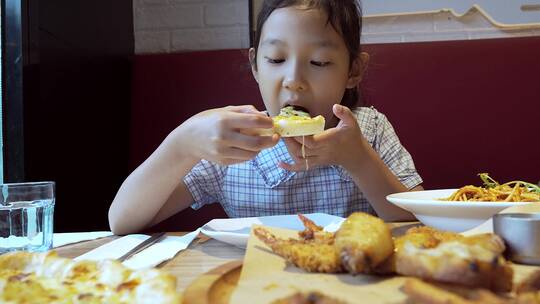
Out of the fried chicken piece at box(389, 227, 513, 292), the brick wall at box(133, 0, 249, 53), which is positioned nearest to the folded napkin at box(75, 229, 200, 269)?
the fried chicken piece at box(389, 227, 513, 292)

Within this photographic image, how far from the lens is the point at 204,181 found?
1.83m

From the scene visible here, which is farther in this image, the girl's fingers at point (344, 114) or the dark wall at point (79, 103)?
the dark wall at point (79, 103)

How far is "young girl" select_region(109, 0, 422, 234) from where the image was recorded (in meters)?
1.33

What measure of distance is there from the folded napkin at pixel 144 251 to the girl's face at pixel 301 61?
638 millimetres

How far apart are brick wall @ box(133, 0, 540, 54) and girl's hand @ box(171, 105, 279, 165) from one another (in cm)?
150

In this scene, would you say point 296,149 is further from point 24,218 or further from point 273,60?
point 24,218

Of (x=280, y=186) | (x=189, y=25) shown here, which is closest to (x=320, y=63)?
(x=280, y=186)

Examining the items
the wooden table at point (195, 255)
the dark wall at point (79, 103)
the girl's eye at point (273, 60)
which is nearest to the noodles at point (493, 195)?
the wooden table at point (195, 255)

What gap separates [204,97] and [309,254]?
5.74ft

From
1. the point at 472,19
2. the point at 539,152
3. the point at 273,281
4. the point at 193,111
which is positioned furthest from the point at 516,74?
the point at 273,281

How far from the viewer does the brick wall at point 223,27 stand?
268 centimetres

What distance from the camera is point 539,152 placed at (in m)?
2.21

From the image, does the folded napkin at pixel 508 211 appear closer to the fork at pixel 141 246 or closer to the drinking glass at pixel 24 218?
the fork at pixel 141 246

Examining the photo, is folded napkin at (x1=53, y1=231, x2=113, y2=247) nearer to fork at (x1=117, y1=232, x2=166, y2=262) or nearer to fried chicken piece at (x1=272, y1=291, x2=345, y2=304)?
fork at (x1=117, y1=232, x2=166, y2=262)
